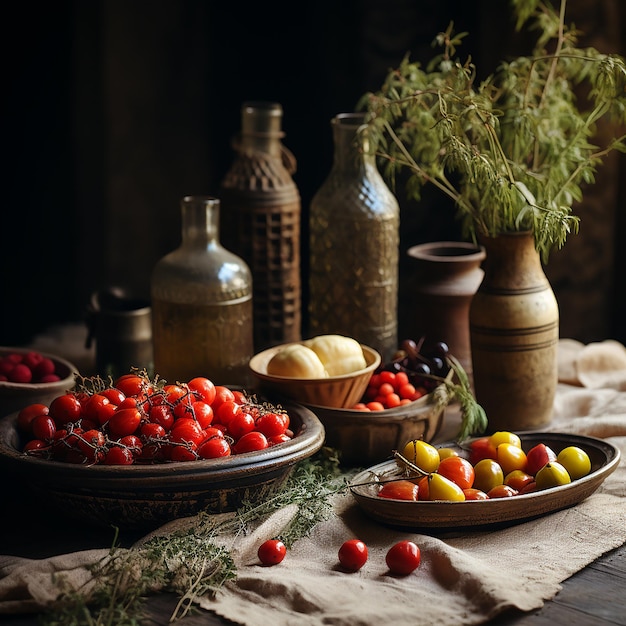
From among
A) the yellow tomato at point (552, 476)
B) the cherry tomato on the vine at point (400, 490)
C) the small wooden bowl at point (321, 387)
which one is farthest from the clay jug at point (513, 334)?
the cherry tomato on the vine at point (400, 490)

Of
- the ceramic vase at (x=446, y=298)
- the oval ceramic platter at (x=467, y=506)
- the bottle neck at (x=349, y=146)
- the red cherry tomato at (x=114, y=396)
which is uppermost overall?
the bottle neck at (x=349, y=146)

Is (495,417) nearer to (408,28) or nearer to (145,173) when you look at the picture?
(408,28)

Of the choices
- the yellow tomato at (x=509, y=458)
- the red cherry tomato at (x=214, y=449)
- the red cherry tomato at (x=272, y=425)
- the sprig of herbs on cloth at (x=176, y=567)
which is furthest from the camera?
the yellow tomato at (x=509, y=458)

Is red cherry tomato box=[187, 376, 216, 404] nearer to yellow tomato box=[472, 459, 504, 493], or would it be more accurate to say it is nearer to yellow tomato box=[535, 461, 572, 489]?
yellow tomato box=[472, 459, 504, 493]

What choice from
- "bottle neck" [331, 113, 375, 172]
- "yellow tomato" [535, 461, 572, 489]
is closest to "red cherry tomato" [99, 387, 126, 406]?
"yellow tomato" [535, 461, 572, 489]

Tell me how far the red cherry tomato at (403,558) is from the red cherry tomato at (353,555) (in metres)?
0.05

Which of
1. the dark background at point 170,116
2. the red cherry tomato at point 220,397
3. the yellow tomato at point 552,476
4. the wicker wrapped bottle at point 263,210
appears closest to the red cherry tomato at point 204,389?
the red cherry tomato at point 220,397

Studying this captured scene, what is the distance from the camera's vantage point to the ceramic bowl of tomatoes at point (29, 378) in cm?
245

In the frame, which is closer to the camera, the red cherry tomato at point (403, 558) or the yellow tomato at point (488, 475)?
the red cherry tomato at point (403, 558)

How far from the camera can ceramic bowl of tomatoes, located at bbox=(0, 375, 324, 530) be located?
1923 mm

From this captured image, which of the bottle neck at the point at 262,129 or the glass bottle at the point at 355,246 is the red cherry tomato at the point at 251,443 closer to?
the glass bottle at the point at 355,246

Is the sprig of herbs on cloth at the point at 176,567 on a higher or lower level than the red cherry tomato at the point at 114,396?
lower

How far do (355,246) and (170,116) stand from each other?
4.88ft

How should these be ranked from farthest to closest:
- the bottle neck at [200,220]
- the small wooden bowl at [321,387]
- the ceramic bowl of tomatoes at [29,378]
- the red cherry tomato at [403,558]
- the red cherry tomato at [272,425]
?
the bottle neck at [200,220] → the ceramic bowl of tomatoes at [29,378] → the small wooden bowl at [321,387] → the red cherry tomato at [272,425] → the red cherry tomato at [403,558]
